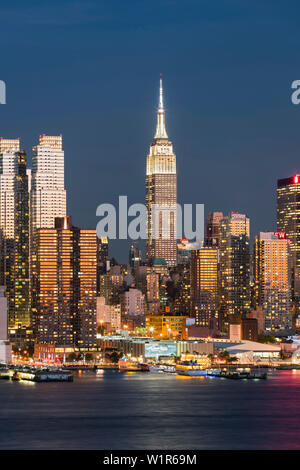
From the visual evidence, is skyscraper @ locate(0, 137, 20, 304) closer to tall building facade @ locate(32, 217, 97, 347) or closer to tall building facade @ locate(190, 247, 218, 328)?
tall building facade @ locate(32, 217, 97, 347)

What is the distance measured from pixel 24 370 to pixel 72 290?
2866 centimetres

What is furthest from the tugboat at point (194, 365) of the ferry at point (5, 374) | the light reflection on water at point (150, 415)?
the ferry at point (5, 374)

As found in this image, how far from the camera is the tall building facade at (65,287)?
15638cm

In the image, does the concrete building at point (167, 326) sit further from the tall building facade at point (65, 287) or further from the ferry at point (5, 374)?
the ferry at point (5, 374)

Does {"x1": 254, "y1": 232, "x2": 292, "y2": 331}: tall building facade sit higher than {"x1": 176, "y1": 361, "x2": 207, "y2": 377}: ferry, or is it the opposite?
{"x1": 254, "y1": 232, "x2": 292, "y2": 331}: tall building facade

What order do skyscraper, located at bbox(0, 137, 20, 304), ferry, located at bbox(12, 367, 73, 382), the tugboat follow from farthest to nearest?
skyscraper, located at bbox(0, 137, 20, 304) < the tugboat < ferry, located at bbox(12, 367, 73, 382)

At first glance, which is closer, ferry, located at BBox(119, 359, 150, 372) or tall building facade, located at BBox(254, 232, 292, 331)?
ferry, located at BBox(119, 359, 150, 372)

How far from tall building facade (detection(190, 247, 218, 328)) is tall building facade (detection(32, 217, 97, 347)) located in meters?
37.3

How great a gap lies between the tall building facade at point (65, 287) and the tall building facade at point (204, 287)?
3732 centimetres

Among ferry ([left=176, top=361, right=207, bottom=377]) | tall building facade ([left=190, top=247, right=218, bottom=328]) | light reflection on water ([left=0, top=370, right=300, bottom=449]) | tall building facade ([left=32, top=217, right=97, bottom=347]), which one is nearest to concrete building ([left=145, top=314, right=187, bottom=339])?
tall building facade ([left=190, top=247, right=218, bottom=328])

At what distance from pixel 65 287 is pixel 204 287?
43.8 metres

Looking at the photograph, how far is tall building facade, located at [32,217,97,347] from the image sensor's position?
156375 millimetres

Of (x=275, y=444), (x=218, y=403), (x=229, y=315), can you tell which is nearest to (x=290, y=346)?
(x=229, y=315)
